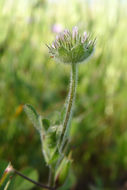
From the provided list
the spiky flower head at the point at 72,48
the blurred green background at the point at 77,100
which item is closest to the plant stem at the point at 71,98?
the spiky flower head at the point at 72,48

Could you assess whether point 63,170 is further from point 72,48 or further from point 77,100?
point 77,100

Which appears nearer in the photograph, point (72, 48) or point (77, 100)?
point (72, 48)

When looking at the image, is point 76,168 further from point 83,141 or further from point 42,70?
point 42,70

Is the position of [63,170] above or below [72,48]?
below

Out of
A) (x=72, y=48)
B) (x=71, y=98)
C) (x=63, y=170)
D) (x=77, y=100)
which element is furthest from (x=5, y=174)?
(x=77, y=100)

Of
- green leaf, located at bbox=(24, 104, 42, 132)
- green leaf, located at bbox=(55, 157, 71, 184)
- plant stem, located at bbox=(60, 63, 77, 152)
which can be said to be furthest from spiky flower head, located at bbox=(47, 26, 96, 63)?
green leaf, located at bbox=(55, 157, 71, 184)

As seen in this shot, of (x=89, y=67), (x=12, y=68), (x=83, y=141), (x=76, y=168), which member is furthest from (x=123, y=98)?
(x=12, y=68)
